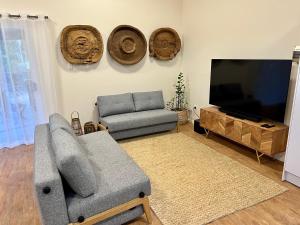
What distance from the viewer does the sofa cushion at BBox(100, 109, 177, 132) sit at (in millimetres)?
3816

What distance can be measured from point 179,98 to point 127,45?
1609 mm

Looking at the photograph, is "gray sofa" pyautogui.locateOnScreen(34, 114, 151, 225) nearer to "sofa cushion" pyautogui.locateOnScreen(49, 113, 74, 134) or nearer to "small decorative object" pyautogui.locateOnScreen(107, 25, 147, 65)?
"sofa cushion" pyautogui.locateOnScreen(49, 113, 74, 134)

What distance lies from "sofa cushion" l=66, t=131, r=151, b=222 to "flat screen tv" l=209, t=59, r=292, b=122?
2.00 metres

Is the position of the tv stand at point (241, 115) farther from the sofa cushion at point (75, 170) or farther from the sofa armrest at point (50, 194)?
the sofa armrest at point (50, 194)

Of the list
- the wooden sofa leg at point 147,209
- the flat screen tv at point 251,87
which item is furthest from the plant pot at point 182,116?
the wooden sofa leg at point 147,209

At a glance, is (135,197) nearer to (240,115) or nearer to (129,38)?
(240,115)

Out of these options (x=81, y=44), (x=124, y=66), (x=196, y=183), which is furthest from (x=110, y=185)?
(x=124, y=66)

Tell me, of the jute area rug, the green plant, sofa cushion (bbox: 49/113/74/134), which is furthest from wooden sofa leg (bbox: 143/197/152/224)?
the green plant

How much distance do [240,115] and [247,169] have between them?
0.84 m

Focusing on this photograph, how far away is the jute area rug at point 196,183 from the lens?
221cm

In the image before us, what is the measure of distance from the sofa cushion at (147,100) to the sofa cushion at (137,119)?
141mm

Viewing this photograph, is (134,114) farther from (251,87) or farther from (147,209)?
(147,209)

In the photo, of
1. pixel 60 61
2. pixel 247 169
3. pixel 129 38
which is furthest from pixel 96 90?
pixel 247 169

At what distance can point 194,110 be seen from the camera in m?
4.89
